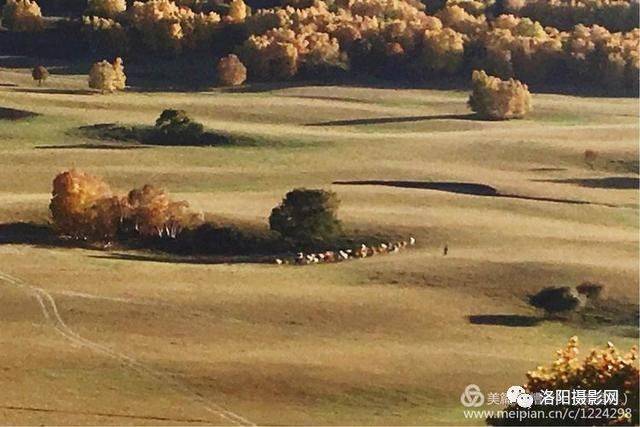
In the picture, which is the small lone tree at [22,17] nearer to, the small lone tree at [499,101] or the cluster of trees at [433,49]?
the cluster of trees at [433,49]

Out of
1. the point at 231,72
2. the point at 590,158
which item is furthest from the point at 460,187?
the point at 231,72


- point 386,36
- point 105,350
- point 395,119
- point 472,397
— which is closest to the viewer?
point 472,397

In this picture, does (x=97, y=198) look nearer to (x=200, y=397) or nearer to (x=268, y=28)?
(x=200, y=397)

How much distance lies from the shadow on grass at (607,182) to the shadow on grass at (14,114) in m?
36.5

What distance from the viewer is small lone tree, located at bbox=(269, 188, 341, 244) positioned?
53.1 metres

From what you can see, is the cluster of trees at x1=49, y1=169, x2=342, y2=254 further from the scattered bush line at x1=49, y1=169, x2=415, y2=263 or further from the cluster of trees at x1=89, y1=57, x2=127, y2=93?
the cluster of trees at x1=89, y1=57, x2=127, y2=93

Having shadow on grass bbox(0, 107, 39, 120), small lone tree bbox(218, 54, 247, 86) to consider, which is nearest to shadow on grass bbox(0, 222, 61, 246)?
shadow on grass bbox(0, 107, 39, 120)

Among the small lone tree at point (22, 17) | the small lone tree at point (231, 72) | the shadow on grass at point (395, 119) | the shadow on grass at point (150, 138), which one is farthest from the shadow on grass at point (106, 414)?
the small lone tree at point (22, 17)

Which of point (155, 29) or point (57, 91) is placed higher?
point (155, 29)

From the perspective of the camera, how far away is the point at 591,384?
29.5 meters

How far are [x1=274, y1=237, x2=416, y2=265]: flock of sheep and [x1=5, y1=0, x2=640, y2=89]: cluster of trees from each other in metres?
53.4

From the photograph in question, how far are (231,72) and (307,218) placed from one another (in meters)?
52.3

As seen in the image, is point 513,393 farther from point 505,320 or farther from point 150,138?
point 150,138

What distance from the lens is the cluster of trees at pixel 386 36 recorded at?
106m
